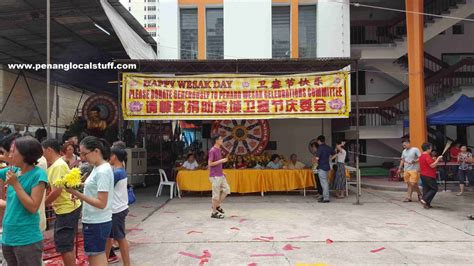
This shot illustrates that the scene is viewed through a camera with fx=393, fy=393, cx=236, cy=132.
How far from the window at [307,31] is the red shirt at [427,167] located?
7.68 metres

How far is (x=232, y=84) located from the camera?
35.7ft

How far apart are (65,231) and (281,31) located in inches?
528

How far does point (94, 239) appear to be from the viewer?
3.87 metres

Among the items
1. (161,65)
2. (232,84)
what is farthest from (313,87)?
(161,65)

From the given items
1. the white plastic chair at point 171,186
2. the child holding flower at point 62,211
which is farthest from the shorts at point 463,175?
the child holding flower at point 62,211

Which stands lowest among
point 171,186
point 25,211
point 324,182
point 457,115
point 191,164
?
point 171,186

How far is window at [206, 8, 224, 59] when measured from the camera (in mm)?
16203

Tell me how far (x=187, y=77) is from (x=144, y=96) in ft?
4.19

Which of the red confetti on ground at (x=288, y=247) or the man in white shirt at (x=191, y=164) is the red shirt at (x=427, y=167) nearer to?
the red confetti on ground at (x=288, y=247)

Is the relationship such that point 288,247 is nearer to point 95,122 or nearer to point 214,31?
point 95,122

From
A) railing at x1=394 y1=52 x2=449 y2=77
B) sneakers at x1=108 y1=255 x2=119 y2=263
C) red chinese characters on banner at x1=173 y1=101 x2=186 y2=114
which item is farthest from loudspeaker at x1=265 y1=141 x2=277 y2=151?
sneakers at x1=108 y1=255 x2=119 y2=263

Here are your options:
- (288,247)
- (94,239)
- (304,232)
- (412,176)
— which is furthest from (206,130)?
(94,239)

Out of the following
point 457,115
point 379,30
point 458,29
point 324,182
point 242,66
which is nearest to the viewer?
point 324,182

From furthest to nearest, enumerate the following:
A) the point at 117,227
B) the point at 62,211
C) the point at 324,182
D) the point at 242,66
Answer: the point at 242,66
the point at 324,182
the point at 117,227
the point at 62,211
